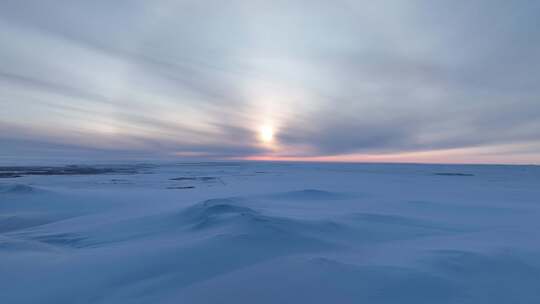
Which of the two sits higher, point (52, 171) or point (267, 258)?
point (52, 171)

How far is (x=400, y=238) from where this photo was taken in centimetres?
660

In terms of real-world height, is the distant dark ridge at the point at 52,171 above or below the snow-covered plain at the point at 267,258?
above

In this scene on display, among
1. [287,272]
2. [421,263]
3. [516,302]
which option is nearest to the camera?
[516,302]

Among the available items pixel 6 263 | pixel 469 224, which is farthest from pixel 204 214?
pixel 469 224

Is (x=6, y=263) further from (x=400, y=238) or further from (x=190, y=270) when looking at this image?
(x=400, y=238)

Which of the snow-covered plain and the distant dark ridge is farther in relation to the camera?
the distant dark ridge

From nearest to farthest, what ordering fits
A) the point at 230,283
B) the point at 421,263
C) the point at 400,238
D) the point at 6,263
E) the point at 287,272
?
the point at 230,283
the point at 287,272
the point at 421,263
the point at 6,263
the point at 400,238

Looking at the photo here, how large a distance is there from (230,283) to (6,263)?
4.30 meters

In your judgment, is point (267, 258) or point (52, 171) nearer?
point (267, 258)

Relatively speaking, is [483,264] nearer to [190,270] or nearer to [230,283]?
[230,283]

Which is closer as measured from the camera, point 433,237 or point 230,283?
point 230,283

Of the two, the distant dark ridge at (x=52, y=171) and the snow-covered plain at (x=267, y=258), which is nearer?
the snow-covered plain at (x=267, y=258)

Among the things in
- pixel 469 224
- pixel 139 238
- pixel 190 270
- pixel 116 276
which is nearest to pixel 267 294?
pixel 190 270

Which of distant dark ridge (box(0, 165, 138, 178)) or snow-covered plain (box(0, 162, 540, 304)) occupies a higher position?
distant dark ridge (box(0, 165, 138, 178))
